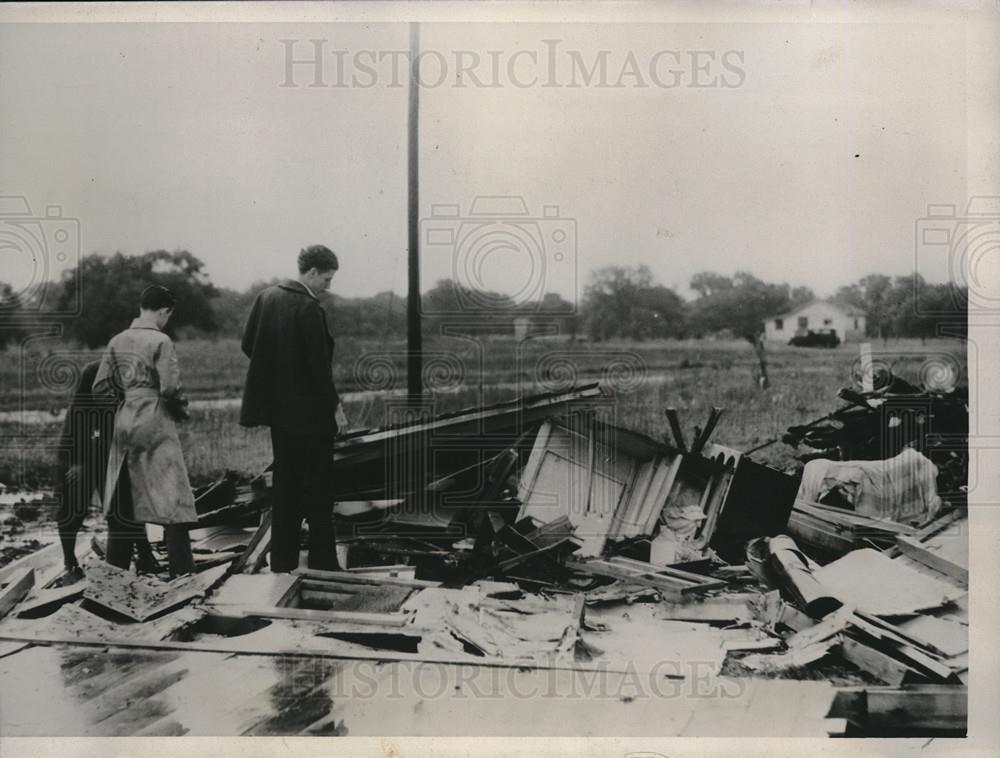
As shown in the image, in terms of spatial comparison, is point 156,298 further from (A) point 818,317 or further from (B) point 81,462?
(A) point 818,317

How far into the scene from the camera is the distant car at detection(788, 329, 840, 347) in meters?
2.91

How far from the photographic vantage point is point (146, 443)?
2.93 metres

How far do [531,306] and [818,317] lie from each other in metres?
1.10

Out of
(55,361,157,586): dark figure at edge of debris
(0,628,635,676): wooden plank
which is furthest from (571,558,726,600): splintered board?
(55,361,157,586): dark figure at edge of debris

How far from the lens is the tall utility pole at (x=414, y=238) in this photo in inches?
115

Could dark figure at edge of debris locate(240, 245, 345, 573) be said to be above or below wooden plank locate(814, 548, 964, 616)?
above

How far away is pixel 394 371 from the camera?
295 cm

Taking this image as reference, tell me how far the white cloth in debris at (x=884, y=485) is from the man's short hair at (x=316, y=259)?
2.01 metres

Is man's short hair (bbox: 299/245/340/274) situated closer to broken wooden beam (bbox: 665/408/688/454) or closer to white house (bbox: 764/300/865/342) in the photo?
broken wooden beam (bbox: 665/408/688/454)

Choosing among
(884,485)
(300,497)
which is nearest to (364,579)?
(300,497)

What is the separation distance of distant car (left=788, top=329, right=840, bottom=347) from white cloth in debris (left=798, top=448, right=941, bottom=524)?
46cm

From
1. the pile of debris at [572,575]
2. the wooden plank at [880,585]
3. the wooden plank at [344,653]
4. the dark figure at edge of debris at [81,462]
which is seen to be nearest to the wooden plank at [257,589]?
the pile of debris at [572,575]

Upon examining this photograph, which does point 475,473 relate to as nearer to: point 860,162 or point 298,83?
point 298,83

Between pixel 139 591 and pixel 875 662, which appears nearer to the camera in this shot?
pixel 875 662
